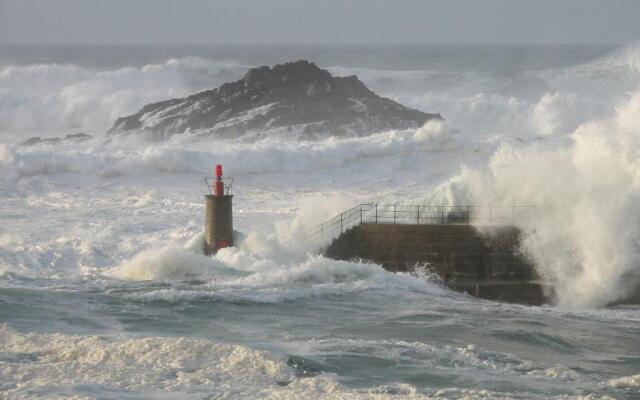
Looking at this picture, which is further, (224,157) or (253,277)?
(224,157)

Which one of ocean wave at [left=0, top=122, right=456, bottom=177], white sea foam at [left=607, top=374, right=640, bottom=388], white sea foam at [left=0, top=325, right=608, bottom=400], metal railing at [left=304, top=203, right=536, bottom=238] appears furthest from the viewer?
ocean wave at [left=0, top=122, right=456, bottom=177]

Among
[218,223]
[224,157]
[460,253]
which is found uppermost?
[224,157]

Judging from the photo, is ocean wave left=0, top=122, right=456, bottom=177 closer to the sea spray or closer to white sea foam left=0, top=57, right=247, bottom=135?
the sea spray

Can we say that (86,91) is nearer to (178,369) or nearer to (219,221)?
(219,221)

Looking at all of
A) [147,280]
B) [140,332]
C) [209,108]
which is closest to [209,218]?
[147,280]

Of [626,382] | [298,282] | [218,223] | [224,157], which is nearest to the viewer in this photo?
[626,382]

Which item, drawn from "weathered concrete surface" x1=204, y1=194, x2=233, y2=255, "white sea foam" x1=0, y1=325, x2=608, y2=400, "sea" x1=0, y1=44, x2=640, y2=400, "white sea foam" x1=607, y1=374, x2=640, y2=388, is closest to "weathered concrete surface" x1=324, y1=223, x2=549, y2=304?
"sea" x1=0, y1=44, x2=640, y2=400

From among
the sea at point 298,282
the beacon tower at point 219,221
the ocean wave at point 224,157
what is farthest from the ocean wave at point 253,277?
the ocean wave at point 224,157

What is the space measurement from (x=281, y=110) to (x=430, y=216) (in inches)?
825

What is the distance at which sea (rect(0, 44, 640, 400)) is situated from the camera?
13062mm

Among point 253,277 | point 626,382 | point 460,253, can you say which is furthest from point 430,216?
point 626,382

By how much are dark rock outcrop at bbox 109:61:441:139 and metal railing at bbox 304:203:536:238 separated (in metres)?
16.8

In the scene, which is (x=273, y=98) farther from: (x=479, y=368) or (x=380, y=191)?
(x=479, y=368)

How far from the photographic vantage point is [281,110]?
40656 mm
